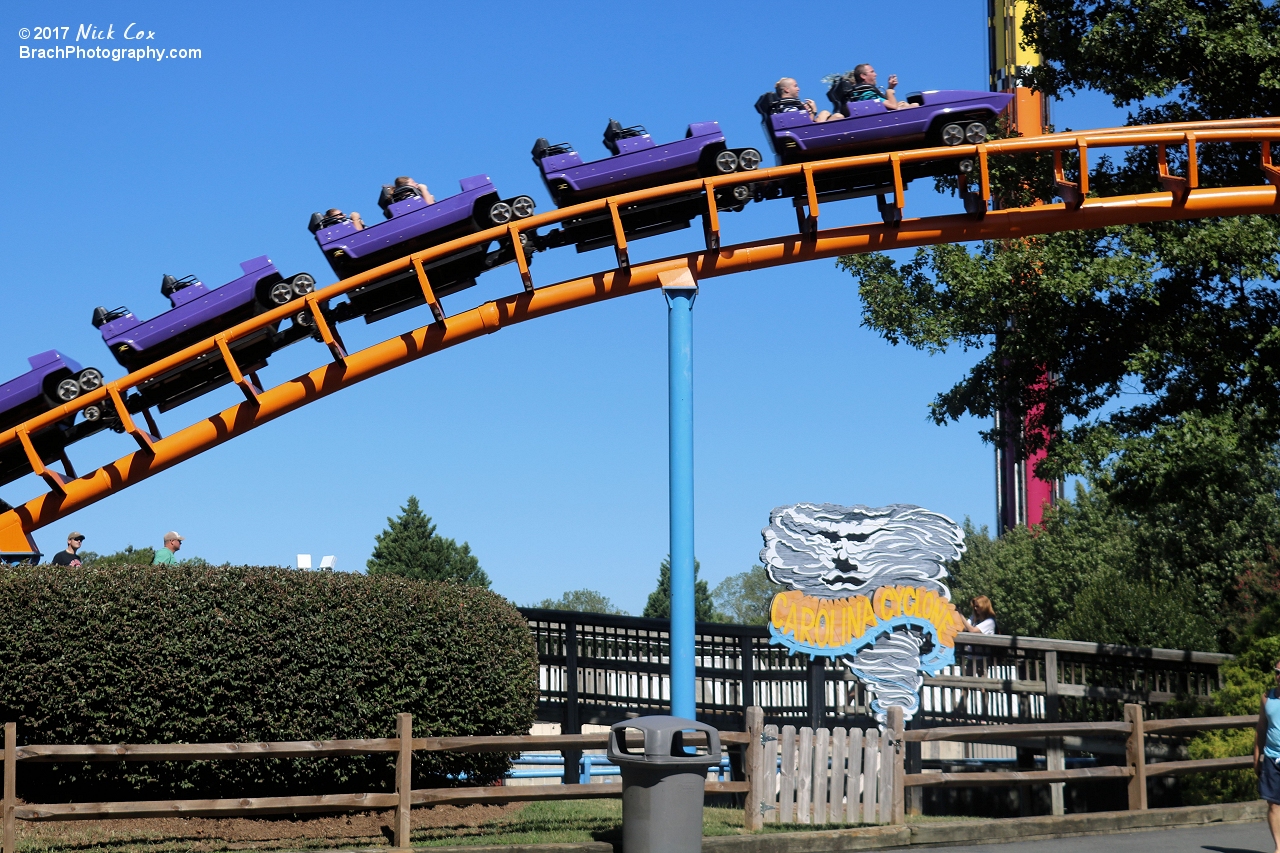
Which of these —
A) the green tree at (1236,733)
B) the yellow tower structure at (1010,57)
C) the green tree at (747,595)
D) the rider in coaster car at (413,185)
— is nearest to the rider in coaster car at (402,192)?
the rider in coaster car at (413,185)

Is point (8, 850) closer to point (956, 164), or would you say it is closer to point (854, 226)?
point (854, 226)

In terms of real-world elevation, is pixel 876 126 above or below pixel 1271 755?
above

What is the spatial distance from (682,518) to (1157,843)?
509 cm

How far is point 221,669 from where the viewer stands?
10.6 meters

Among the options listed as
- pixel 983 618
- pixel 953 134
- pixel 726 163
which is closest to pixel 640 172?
pixel 726 163

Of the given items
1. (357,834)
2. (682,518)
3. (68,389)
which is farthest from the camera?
(68,389)

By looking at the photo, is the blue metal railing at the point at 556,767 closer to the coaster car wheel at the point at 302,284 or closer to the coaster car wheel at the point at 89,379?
the coaster car wheel at the point at 302,284

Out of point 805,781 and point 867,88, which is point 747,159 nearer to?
point 867,88

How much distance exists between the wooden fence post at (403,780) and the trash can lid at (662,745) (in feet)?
5.72

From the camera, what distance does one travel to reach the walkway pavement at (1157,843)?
10406 millimetres

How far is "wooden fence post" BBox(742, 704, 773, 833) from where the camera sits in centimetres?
1098

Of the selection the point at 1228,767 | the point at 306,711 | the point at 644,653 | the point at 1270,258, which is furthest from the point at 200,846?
the point at 1270,258

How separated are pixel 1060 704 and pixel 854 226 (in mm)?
8338

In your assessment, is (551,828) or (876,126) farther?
(876,126)
